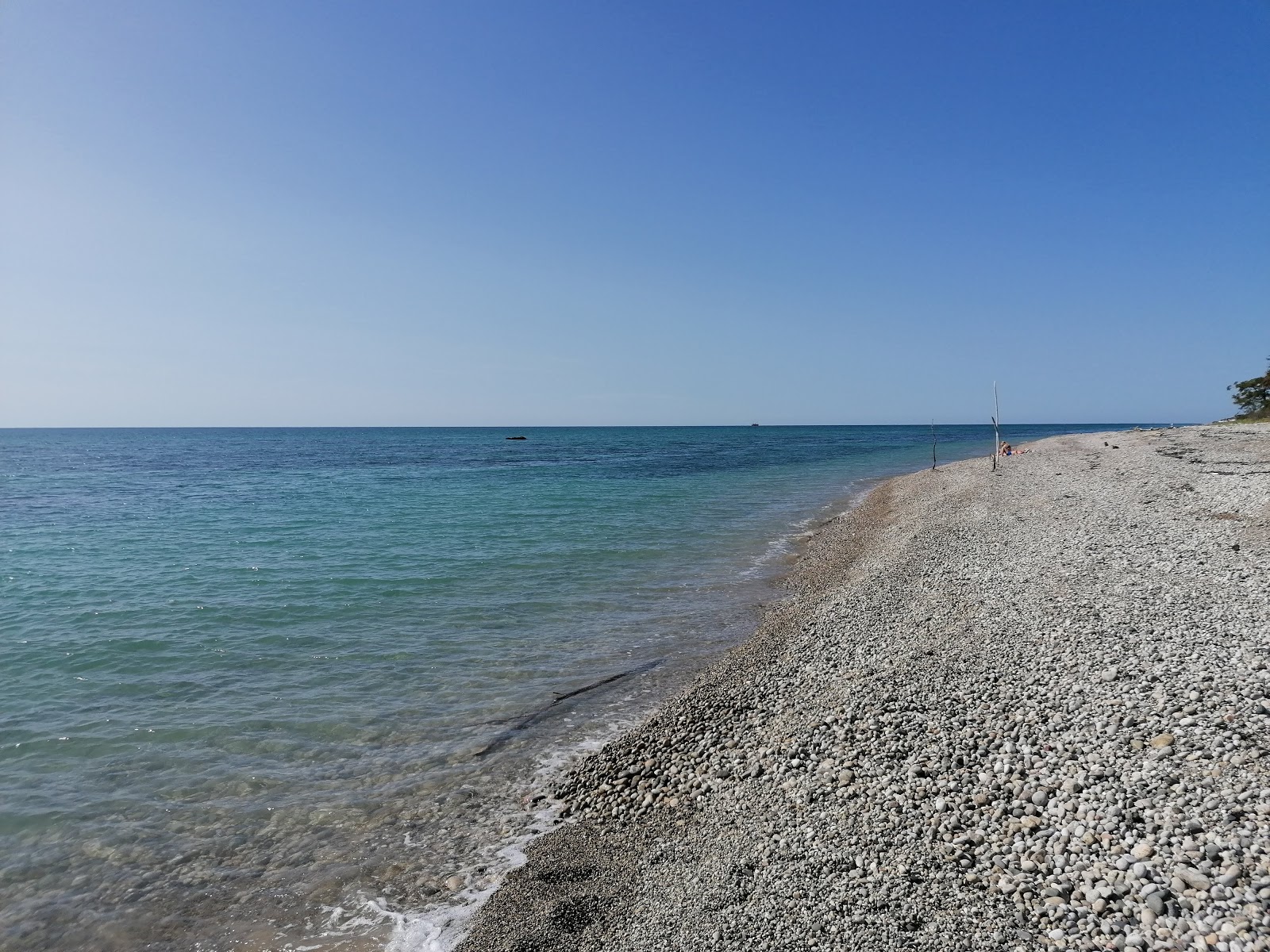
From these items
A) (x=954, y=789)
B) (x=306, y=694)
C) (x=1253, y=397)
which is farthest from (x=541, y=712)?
(x=1253, y=397)

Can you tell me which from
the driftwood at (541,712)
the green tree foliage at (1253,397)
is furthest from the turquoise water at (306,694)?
the green tree foliage at (1253,397)

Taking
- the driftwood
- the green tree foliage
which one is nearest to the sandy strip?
the driftwood

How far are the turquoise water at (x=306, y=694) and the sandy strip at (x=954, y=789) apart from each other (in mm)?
1479

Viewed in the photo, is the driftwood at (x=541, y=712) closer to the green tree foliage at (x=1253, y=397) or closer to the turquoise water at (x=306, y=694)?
the turquoise water at (x=306, y=694)

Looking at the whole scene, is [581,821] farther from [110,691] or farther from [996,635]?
[110,691]

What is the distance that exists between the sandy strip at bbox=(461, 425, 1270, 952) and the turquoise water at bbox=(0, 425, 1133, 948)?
1479 mm

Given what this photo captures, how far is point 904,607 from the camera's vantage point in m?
12.8

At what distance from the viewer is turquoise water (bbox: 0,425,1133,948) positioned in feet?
22.6

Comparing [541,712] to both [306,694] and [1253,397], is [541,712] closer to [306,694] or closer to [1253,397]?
[306,694]

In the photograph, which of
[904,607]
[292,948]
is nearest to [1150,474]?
[904,607]

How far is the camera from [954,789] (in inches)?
250

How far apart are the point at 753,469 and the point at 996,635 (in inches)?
1904

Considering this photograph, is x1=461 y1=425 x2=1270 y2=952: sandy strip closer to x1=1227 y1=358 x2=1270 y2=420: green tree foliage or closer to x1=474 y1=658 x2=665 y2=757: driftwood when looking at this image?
x1=474 y1=658 x2=665 y2=757: driftwood

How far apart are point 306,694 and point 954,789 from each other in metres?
10.1
